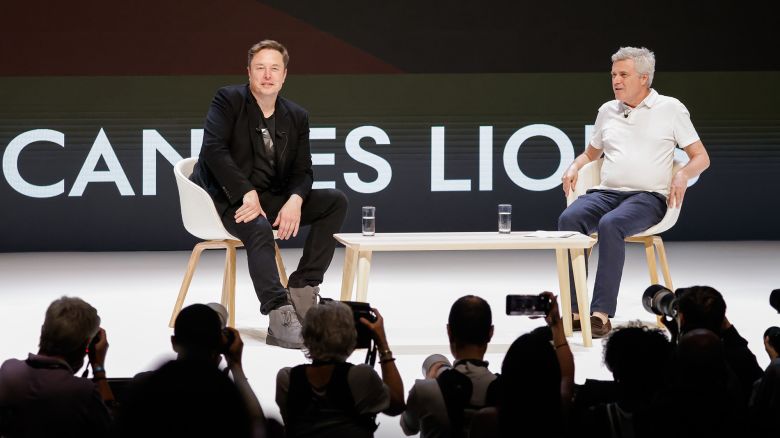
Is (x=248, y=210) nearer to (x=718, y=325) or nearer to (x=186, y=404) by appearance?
(x=718, y=325)

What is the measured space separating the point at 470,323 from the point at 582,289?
6.33 ft

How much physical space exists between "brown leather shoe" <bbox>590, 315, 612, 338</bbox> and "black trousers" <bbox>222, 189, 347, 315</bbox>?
1114mm

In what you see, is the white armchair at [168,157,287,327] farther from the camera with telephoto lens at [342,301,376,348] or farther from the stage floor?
the camera with telephoto lens at [342,301,376,348]

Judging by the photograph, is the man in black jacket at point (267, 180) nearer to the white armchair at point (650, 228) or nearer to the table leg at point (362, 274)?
the table leg at point (362, 274)

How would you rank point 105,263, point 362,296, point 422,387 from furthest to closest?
point 105,263 < point 362,296 < point 422,387

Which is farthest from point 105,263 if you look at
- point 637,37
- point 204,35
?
point 637,37

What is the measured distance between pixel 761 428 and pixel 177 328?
1.29 m

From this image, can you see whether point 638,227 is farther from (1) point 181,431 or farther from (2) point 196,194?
(1) point 181,431

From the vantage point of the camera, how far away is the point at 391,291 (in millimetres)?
6035

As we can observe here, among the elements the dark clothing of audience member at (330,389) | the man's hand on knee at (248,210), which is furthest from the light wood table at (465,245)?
the dark clothing of audience member at (330,389)

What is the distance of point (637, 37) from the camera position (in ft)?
25.4

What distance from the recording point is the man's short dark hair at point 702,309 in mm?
2910

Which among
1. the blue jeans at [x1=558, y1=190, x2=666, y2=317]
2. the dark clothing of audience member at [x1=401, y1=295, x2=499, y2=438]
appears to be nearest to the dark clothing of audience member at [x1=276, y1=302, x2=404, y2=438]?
the dark clothing of audience member at [x1=401, y1=295, x2=499, y2=438]

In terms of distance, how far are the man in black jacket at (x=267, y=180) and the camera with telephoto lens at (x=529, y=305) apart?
64.5 inches
